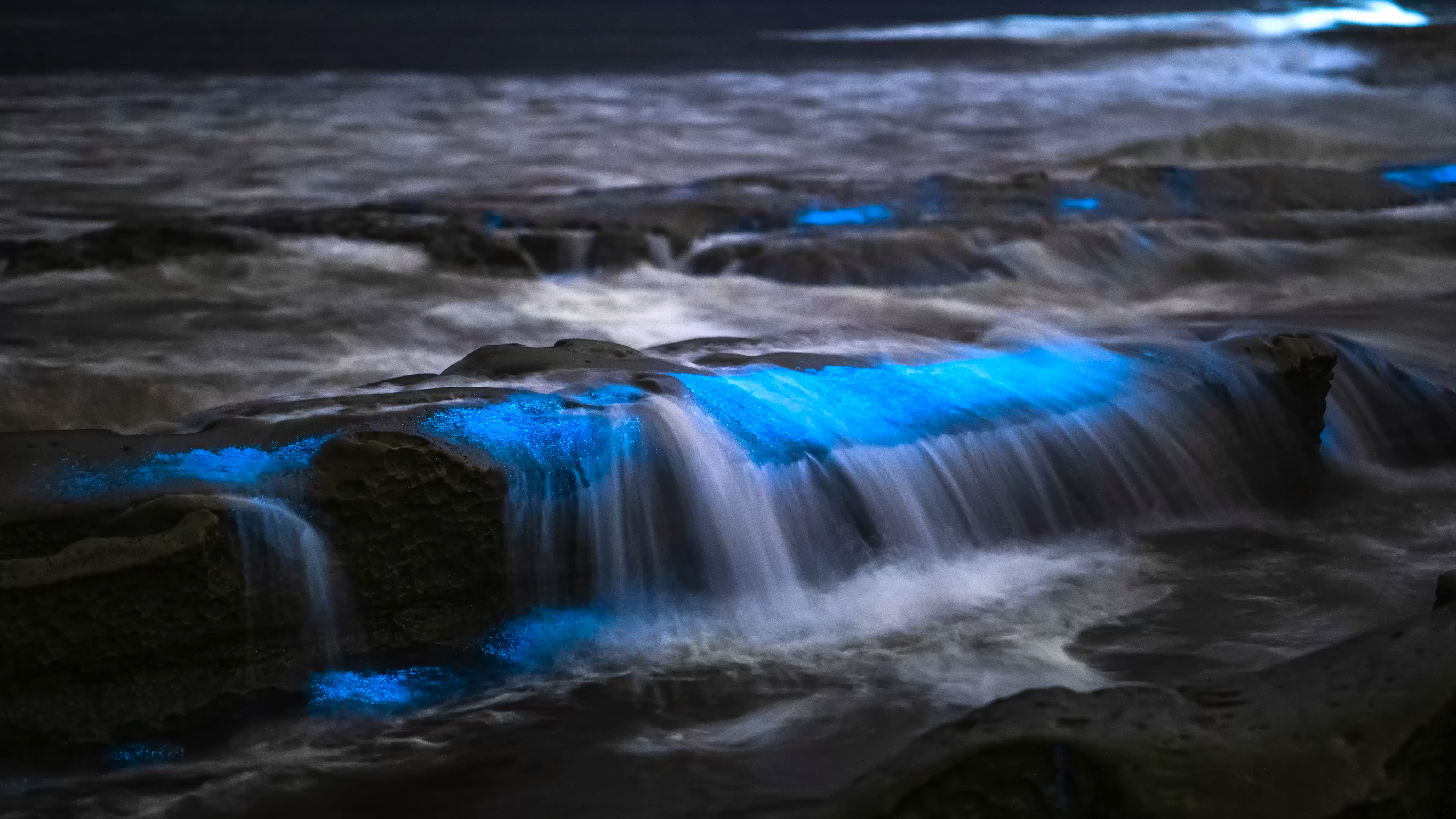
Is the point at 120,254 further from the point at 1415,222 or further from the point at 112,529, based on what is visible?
the point at 1415,222

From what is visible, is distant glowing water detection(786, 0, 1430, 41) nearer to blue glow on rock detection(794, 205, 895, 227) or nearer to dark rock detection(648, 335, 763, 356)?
blue glow on rock detection(794, 205, 895, 227)

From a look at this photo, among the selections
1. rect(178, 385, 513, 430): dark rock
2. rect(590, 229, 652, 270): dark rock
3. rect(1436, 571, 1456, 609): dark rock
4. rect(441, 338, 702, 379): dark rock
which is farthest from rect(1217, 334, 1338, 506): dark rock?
rect(590, 229, 652, 270): dark rock

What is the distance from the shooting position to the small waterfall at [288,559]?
3109 mm

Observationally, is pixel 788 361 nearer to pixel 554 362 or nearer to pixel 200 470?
pixel 554 362

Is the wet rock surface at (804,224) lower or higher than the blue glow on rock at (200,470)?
higher

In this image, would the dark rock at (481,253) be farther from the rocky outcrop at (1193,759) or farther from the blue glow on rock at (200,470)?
the rocky outcrop at (1193,759)

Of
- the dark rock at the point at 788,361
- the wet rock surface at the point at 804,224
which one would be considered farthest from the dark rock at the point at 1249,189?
the dark rock at the point at 788,361

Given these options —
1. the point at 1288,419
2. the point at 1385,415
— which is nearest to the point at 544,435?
the point at 1288,419

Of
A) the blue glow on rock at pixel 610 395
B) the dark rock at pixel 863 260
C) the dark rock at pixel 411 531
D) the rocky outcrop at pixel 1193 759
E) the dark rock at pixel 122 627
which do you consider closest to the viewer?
the rocky outcrop at pixel 1193 759

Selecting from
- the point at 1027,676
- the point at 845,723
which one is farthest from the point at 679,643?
the point at 1027,676

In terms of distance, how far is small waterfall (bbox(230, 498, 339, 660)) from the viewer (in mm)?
3109

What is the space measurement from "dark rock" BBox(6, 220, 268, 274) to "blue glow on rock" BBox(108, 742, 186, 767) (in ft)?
13.8

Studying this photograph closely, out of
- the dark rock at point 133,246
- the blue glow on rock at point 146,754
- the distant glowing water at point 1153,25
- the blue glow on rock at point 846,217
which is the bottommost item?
the blue glow on rock at point 146,754

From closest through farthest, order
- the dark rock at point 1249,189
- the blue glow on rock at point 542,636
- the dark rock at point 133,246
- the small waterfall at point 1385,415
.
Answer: the blue glow on rock at point 542,636 < the small waterfall at point 1385,415 < the dark rock at point 133,246 < the dark rock at point 1249,189
